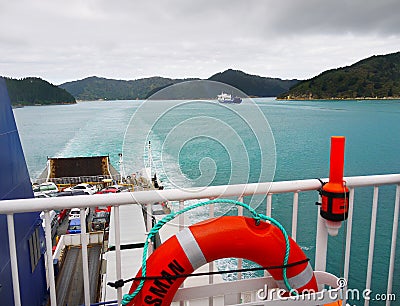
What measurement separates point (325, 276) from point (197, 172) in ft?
Answer: 2.43

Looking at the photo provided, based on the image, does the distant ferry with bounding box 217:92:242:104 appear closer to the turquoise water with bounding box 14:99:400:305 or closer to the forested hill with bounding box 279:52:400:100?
the turquoise water with bounding box 14:99:400:305

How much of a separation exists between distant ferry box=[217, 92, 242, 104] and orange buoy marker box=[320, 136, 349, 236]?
439 mm

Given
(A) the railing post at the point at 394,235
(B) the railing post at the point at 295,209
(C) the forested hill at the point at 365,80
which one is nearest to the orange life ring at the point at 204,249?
(B) the railing post at the point at 295,209

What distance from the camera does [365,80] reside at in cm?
2758

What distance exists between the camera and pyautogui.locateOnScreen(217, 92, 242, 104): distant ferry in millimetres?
1042

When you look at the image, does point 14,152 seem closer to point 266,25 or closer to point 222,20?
point 266,25

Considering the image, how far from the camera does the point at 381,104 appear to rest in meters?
46.2

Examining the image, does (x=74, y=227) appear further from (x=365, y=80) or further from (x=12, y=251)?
(x=365, y=80)

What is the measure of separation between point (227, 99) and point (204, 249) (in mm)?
498

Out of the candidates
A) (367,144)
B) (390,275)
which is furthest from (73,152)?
(390,275)

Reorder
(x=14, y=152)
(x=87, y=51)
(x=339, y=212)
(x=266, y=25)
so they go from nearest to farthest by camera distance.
Result: (x=339, y=212), (x=14, y=152), (x=266, y=25), (x=87, y=51)

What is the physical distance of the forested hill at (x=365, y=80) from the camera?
26.1 m

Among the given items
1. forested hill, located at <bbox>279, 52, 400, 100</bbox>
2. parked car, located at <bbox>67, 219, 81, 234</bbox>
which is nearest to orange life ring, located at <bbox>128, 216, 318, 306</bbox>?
parked car, located at <bbox>67, 219, 81, 234</bbox>

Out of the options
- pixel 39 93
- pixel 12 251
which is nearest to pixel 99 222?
pixel 12 251
